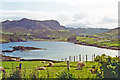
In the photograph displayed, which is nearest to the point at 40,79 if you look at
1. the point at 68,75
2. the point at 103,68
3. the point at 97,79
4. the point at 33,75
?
the point at 33,75

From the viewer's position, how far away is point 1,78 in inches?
827

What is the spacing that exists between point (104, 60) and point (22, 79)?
12.5 meters

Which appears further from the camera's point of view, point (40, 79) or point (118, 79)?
point (118, 79)

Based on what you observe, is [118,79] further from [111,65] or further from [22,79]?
[22,79]

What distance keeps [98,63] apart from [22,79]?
11610 mm

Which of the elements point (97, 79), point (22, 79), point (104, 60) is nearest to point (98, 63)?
point (104, 60)

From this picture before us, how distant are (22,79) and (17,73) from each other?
112 cm

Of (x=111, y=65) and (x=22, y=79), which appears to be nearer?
(x=22, y=79)

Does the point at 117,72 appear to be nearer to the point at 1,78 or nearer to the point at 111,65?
the point at 111,65

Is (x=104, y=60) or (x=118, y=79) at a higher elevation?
(x=104, y=60)

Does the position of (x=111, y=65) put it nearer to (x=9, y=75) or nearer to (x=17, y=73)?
(x=17, y=73)

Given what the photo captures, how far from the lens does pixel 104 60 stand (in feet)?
72.6

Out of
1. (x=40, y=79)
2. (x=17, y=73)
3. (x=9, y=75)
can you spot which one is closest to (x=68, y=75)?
(x=40, y=79)

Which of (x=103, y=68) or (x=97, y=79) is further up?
(x=103, y=68)
